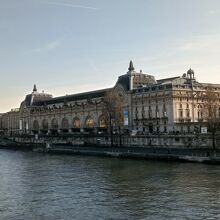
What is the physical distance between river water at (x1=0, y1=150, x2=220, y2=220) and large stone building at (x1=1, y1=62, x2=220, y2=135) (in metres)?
41.1

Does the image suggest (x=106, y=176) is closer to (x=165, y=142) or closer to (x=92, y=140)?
(x=165, y=142)

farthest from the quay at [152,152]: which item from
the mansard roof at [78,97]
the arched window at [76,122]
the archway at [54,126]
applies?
the archway at [54,126]

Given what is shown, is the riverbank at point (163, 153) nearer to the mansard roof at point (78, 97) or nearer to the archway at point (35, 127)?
the mansard roof at point (78, 97)

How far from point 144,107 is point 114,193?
3063 inches

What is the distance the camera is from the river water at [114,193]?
32.8 m

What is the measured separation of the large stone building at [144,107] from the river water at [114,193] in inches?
1618

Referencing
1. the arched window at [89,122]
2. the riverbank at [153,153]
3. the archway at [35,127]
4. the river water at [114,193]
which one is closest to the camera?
the river water at [114,193]

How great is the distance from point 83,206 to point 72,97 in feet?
415

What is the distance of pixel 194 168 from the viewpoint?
56750 millimetres

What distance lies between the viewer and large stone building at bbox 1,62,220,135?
108m

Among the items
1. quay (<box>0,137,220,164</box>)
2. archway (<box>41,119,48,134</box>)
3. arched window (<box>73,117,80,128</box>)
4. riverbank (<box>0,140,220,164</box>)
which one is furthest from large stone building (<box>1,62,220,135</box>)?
riverbank (<box>0,140,220,164</box>)

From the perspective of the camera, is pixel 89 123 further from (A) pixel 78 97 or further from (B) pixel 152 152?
(B) pixel 152 152

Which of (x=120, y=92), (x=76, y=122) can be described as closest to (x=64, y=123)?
(x=76, y=122)

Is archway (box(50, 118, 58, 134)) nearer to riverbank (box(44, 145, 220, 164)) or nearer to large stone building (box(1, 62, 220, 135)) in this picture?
large stone building (box(1, 62, 220, 135))
